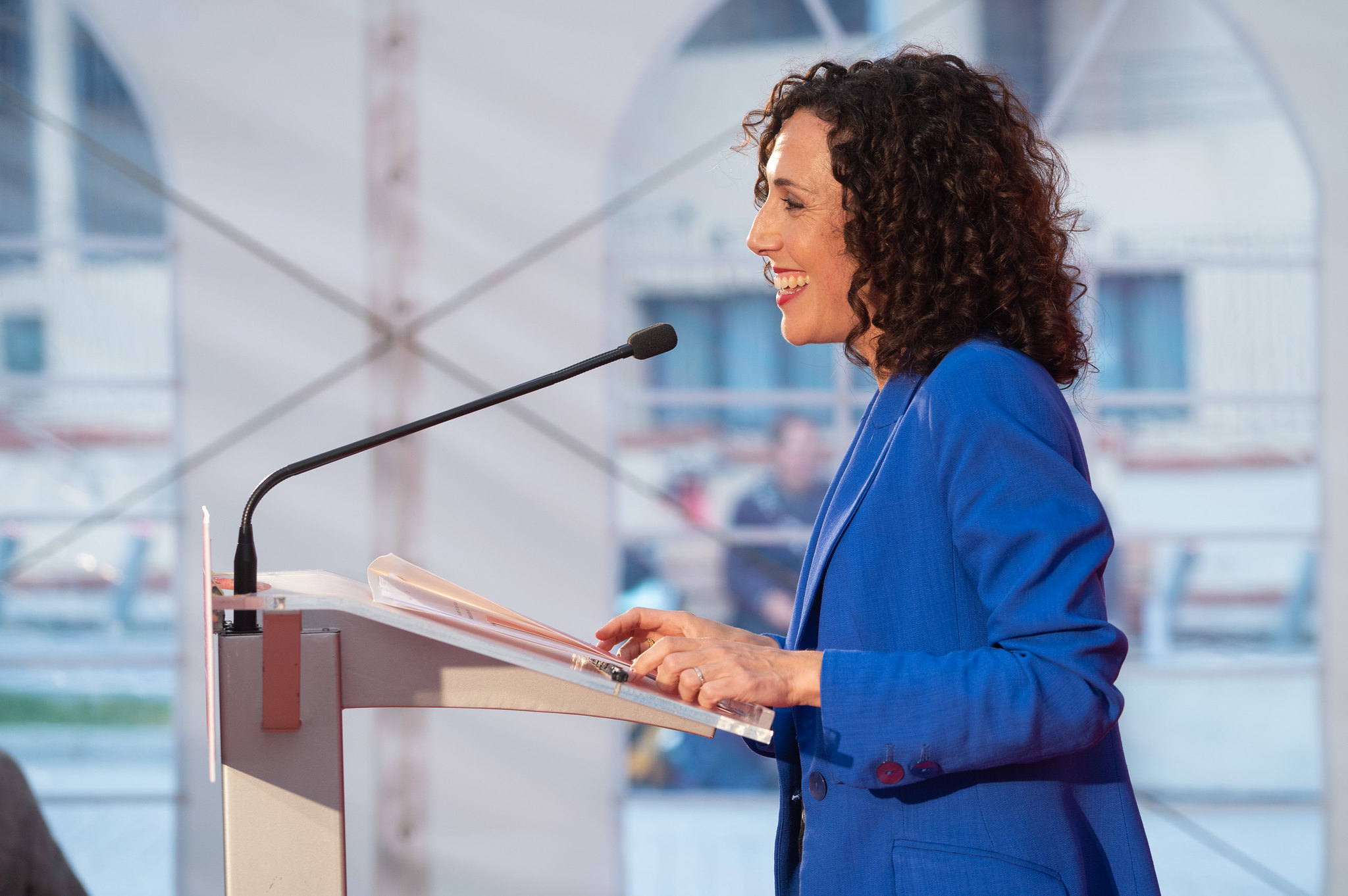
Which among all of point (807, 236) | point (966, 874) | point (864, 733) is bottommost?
point (966, 874)

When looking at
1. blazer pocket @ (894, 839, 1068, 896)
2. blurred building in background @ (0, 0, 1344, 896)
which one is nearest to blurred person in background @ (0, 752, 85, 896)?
blurred building in background @ (0, 0, 1344, 896)

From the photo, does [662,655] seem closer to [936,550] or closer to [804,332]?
[936,550]

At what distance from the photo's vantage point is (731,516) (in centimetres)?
229

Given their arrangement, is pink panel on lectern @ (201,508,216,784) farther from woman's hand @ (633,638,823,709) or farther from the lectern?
woman's hand @ (633,638,823,709)

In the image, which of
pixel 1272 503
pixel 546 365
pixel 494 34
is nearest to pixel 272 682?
pixel 546 365

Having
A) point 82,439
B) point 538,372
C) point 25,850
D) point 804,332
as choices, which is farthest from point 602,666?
point 82,439

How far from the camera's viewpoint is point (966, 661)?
736 millimetres

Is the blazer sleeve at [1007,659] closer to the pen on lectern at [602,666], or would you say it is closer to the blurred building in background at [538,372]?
the pen on lectern at [602,666]

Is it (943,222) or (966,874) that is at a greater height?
(943,222)

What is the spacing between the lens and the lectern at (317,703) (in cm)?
67

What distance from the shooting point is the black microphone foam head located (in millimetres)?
889

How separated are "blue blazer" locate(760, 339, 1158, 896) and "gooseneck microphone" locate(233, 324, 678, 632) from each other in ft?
0.62

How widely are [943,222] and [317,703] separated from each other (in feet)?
1.89

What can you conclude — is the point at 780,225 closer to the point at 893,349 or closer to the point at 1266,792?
the point at 893,349
